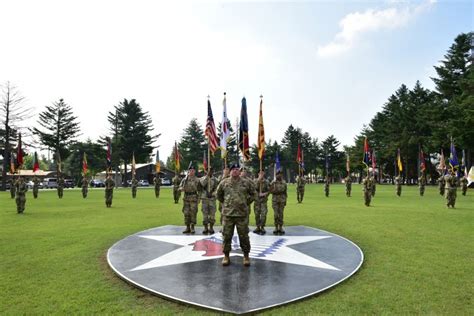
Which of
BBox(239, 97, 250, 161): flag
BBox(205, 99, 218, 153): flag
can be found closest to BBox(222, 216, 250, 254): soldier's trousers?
BBox(239, 97, 250, 161): flag

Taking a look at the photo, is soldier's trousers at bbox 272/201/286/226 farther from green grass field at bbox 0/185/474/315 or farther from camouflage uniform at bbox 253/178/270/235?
green grass field at bbox 0/185/474/315

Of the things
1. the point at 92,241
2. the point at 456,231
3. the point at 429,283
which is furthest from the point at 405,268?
the point at 92,241

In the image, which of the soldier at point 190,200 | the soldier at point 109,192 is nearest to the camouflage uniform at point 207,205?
the soldier at point 190,200

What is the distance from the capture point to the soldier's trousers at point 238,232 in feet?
25.0

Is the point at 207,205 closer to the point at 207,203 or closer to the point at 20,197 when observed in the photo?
the point at 207,203

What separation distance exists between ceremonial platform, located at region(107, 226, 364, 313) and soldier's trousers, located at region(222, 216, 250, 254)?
1.21 feet

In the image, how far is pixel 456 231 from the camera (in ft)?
37.6

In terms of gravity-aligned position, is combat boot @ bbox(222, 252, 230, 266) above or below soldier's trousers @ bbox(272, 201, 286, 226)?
below

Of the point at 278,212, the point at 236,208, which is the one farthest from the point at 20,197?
the point at 236,208

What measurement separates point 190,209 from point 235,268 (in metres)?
4.47

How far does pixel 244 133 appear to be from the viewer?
443 inches

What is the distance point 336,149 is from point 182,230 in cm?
8556

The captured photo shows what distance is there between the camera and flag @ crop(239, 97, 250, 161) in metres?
11.1

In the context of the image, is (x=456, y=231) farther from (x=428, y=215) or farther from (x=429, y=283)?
(x=429, y=283)
